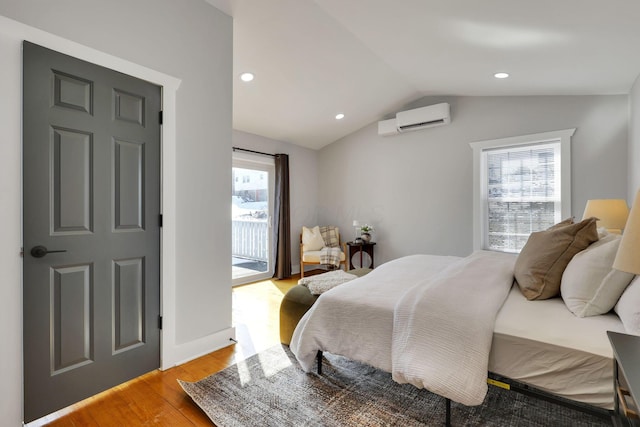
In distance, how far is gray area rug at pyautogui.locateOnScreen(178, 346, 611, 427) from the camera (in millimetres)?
1717

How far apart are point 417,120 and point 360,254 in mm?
2373

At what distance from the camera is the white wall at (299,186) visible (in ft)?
18.3

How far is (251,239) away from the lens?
544 centimetres

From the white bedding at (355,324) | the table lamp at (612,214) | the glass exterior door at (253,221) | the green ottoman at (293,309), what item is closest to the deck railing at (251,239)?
the glass exterior door at (253,221)

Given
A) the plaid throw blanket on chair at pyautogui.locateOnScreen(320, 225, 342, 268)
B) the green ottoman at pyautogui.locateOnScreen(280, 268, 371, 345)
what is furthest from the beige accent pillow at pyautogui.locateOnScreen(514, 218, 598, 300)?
the plaid throw blanket on chair at pyautogui.locateOnScreen(320, 225, 342, 268)

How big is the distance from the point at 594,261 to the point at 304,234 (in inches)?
164

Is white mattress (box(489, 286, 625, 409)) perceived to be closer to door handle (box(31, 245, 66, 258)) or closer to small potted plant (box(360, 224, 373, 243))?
door handle (box(31, 245, 66, 258))

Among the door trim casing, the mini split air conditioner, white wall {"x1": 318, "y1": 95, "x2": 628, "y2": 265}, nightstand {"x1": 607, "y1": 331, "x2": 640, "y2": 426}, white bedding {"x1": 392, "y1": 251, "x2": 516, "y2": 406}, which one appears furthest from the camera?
the mini split air conditioner

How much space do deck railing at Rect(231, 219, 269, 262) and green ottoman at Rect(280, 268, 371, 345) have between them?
282 centimetres

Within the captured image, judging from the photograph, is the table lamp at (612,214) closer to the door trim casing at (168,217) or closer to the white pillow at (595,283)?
the white pillow at (595,283)

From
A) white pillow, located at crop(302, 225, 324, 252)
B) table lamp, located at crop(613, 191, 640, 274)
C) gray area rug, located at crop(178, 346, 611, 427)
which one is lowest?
gray area rug, located at crop(178, 346, 611, 427)

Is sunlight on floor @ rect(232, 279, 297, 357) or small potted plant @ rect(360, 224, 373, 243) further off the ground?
small potted plant @ rect(360, 224, 373, 243)

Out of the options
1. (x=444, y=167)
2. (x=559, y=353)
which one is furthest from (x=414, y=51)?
(x=559, y=353)

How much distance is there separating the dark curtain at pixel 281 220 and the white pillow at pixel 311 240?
0.29 m
